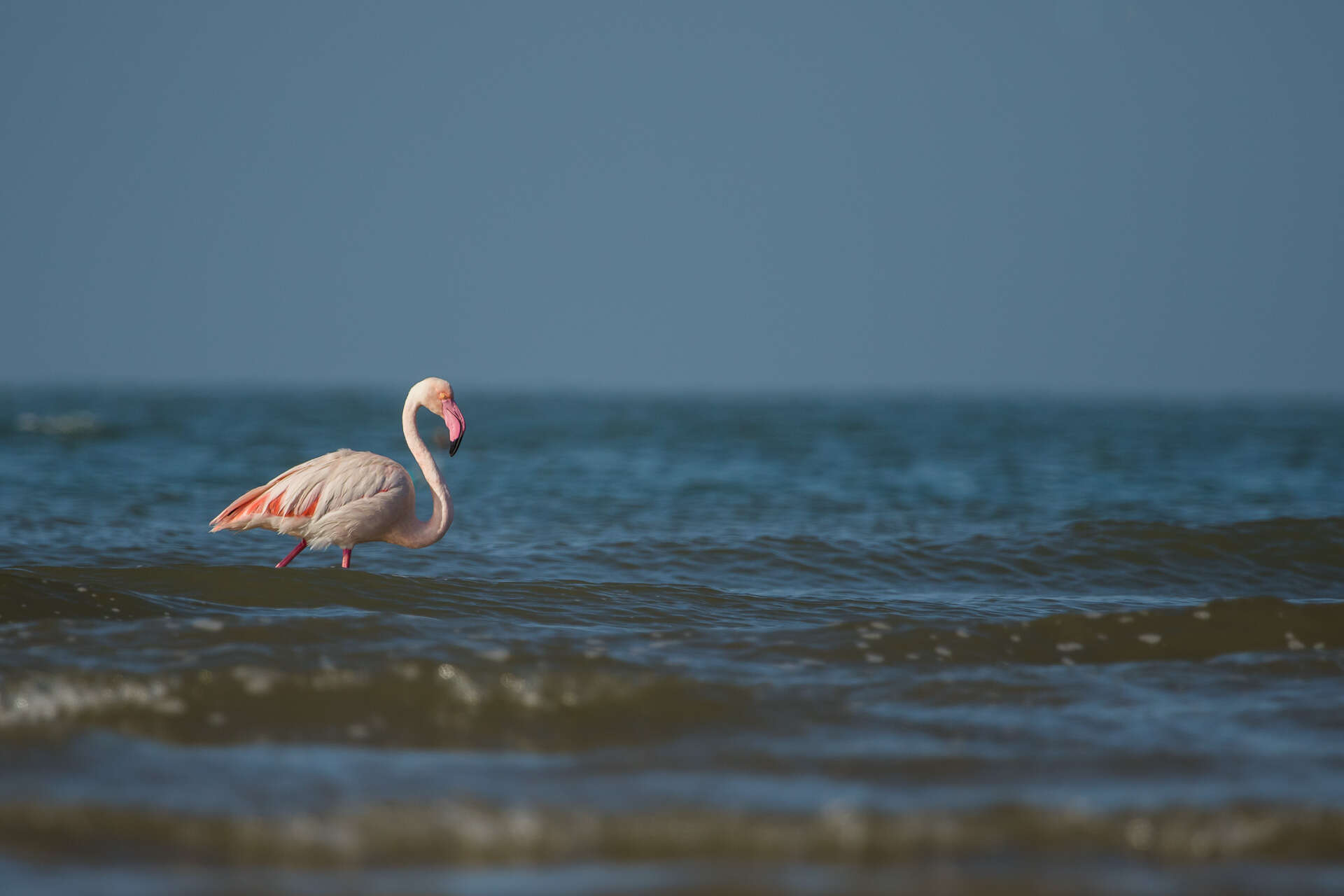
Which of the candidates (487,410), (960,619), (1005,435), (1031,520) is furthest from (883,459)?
(487,410)

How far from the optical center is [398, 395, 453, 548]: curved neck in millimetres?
8273

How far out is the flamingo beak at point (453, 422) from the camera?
7918mm

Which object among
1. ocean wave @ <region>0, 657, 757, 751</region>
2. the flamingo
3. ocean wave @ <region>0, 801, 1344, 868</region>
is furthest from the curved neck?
ocean wave @ <region>0, 801, 1344, 868</region>

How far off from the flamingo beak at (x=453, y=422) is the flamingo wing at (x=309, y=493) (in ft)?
1.47

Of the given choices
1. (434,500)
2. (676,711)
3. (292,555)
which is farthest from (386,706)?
(292,555)

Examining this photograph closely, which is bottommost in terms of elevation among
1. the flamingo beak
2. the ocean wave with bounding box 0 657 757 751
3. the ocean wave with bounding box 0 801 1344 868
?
the ocean wave with bounding box 0 801 1344 868

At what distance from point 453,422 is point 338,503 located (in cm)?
96

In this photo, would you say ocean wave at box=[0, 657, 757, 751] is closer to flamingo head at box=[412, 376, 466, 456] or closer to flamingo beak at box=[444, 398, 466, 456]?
flamingo beak at box=[444, 398, 466, 456]

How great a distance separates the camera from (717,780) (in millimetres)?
4191

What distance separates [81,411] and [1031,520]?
145 ft

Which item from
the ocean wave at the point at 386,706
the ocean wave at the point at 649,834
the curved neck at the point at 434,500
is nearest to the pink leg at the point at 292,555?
the curved neck at the point at 434,500

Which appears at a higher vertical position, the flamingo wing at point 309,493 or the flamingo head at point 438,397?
the flamingo head at point 438,397

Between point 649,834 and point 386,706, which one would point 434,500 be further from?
point 649,834

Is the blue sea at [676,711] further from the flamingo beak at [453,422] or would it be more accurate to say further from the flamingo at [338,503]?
the flamingo beak at [453,422]
